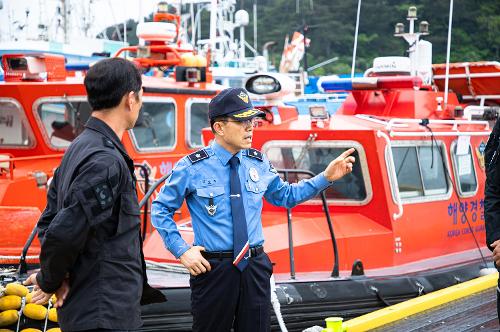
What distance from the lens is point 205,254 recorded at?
11.7ft

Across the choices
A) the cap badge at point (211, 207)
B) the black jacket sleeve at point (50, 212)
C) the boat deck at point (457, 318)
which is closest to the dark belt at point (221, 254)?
the cap badge at point (211, 207)

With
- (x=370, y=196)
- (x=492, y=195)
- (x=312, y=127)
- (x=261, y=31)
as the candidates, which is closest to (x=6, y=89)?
(x=312, y=127)

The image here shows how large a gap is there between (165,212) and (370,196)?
276 cm

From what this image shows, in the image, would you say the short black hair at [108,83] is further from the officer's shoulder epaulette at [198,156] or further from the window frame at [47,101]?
the window frame at [47,101]

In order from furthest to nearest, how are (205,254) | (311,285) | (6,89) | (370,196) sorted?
(6,89), (370,196), (311,285), (205,254)

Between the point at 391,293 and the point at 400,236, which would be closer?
the point at 391,293

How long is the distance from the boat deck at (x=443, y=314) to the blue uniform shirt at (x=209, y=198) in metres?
0.98

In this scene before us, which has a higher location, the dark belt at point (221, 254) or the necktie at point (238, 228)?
the necktie at point (238, 228)

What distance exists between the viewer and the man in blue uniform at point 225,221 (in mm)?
3533

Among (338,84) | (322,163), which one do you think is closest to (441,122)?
(322,163)

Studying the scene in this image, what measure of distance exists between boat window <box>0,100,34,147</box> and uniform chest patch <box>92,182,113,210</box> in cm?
573

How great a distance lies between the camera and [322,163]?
6238 millimetres

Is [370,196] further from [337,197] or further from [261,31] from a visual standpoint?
[261,31]

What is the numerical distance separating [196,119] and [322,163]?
9.85 feet
